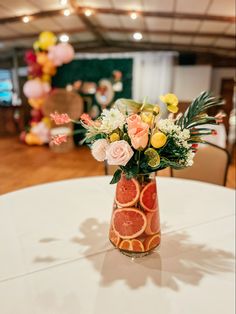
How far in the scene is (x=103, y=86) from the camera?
243 inches

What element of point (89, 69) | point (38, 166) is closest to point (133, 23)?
point (38, 166)

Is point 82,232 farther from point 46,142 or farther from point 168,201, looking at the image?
point 46,142

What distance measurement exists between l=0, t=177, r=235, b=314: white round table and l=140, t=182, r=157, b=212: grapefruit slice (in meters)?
0.16

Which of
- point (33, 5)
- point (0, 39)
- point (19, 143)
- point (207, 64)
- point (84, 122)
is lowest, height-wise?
point (19, 143)

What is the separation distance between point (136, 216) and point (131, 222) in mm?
22

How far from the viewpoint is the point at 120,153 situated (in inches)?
23.9

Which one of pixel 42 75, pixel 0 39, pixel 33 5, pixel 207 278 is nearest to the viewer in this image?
pixel 207 278

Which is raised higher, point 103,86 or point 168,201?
point 103,86

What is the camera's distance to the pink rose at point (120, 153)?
0.61 m

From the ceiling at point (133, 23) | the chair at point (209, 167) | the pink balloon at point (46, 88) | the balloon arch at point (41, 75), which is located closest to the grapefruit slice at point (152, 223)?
the chair at point (209, 167)

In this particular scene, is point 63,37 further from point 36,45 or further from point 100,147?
point 100,147

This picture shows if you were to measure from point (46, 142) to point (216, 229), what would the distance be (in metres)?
4.42

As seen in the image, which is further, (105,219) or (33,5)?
(33,5)

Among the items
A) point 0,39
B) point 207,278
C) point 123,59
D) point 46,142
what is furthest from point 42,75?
point 207,278
